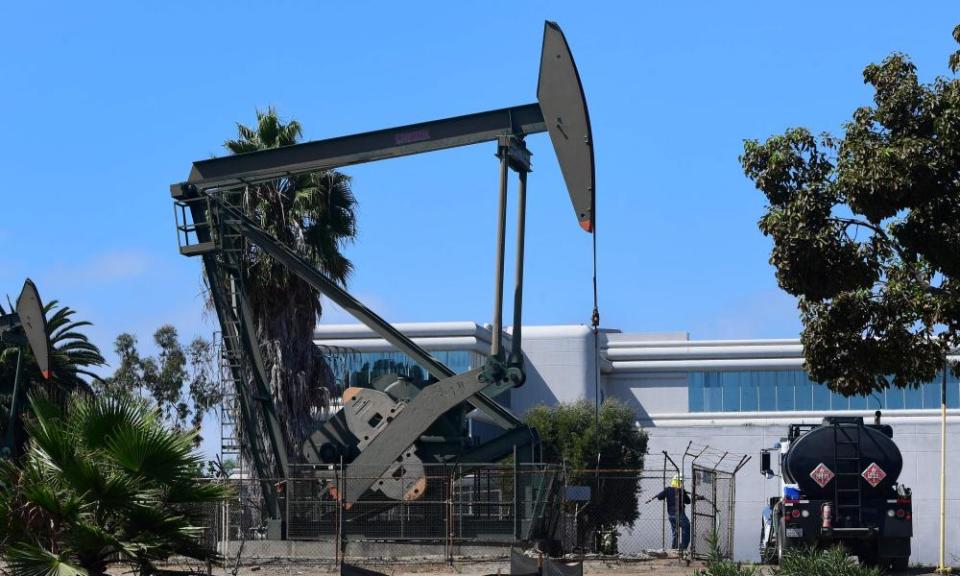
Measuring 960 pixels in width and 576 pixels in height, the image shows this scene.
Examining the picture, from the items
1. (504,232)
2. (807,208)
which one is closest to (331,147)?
(504,232)

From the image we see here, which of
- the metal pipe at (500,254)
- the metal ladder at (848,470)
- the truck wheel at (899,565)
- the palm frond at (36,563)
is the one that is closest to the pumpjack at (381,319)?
the metal pipe at (500,254)

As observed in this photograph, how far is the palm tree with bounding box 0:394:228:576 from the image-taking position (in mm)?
13070

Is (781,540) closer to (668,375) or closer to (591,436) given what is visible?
(591,436)

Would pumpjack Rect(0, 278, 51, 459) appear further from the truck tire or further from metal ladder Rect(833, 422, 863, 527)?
metal ladder Rect(833, 422, 863, 527)

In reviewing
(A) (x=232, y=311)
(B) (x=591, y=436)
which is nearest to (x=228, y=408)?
(A) (x=232, y=311)

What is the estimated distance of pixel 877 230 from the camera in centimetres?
1825

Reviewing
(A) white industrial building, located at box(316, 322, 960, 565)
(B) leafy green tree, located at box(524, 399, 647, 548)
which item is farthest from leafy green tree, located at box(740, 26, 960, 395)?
(A) white industrial building, located at box(316, 322, 960, 565)

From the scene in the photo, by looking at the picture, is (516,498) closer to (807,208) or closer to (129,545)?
(807,208)

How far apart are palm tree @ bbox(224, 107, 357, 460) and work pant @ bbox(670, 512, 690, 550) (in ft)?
36.8

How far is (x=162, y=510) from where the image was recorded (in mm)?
13508

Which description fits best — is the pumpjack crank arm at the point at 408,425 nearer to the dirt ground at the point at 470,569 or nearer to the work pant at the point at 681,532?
the dirt ground at the point at 470,569

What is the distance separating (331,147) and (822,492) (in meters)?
10.7

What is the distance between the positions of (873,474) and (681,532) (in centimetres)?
337

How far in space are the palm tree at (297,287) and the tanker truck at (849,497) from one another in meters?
Answer: 14.2
